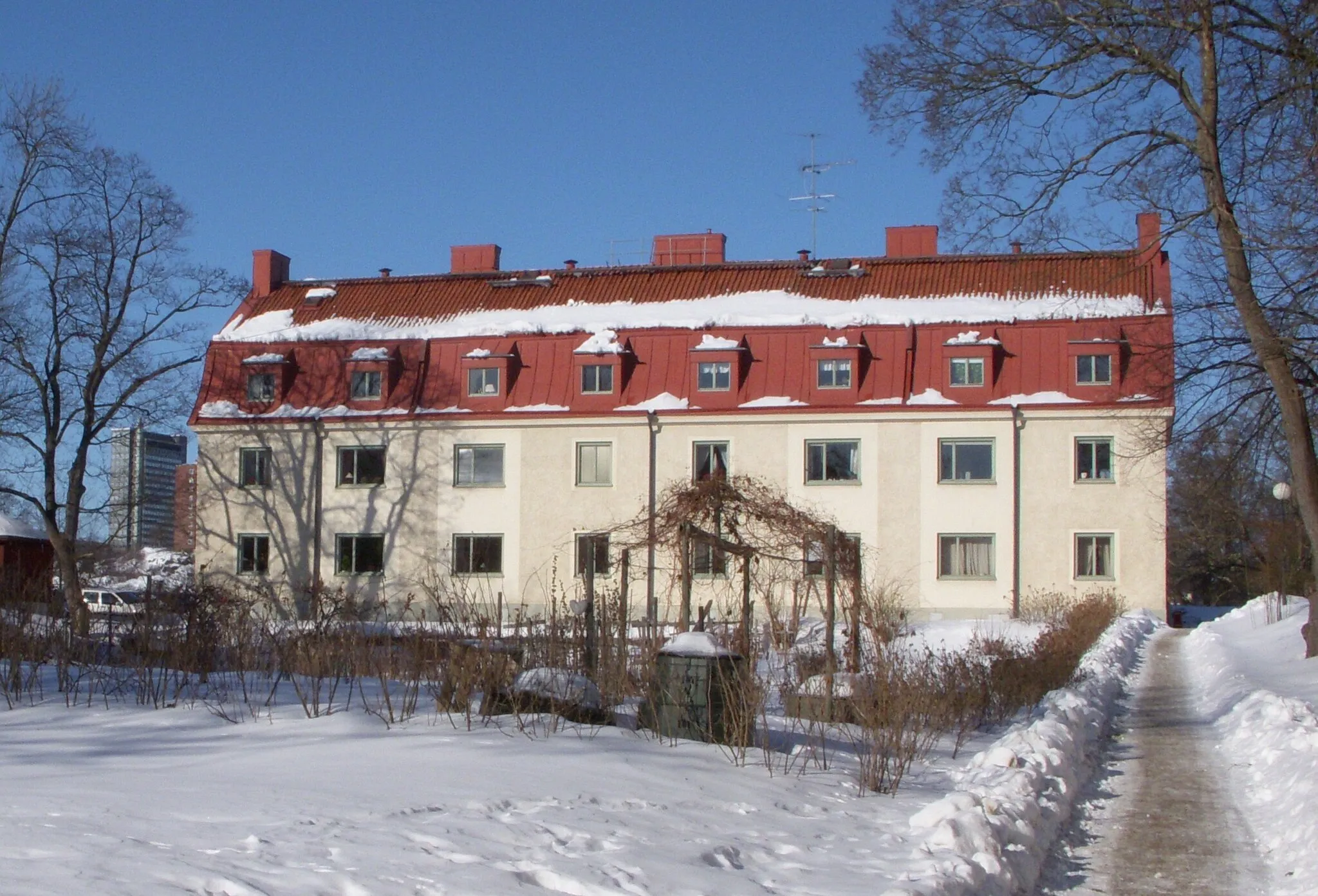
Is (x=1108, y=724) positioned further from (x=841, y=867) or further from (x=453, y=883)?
(x=453, y=883)

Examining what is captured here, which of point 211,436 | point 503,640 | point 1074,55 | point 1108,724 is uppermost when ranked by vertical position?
point 1074,55

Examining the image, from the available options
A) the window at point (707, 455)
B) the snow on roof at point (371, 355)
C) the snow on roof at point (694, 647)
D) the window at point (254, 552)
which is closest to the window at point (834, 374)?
the window at point (707, 455)

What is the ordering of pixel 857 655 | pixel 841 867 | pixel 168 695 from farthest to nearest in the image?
1. pixel 857 655
2. pixel 168 695
3. pixel 841 867

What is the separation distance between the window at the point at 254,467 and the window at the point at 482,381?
661 cm

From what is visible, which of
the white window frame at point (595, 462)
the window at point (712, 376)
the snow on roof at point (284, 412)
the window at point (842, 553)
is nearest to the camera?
the window at point (842, 553)

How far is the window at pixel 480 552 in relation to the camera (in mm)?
37844

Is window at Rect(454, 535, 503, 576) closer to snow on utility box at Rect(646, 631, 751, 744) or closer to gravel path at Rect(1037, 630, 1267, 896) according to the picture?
gravel path at Rect(1037, 630, 1267, 896)

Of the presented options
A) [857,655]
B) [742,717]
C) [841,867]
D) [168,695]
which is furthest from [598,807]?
[857,655]

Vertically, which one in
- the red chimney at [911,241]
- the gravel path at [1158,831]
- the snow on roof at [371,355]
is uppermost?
the red chimney at [911,241]

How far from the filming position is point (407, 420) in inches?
1518

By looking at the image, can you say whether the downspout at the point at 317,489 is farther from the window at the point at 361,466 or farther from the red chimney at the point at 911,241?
the red chimney at the point at 911,241

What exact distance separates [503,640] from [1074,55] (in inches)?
375

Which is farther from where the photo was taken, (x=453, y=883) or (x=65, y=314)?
(x=65, y=314)

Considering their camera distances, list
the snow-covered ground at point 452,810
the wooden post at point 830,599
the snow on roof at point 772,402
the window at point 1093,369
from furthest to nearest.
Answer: the snow on roof at point 772,402 < the window at point 1093,369 < the wooden post at point 830,599 < the snow-covered ground at point 452,810
